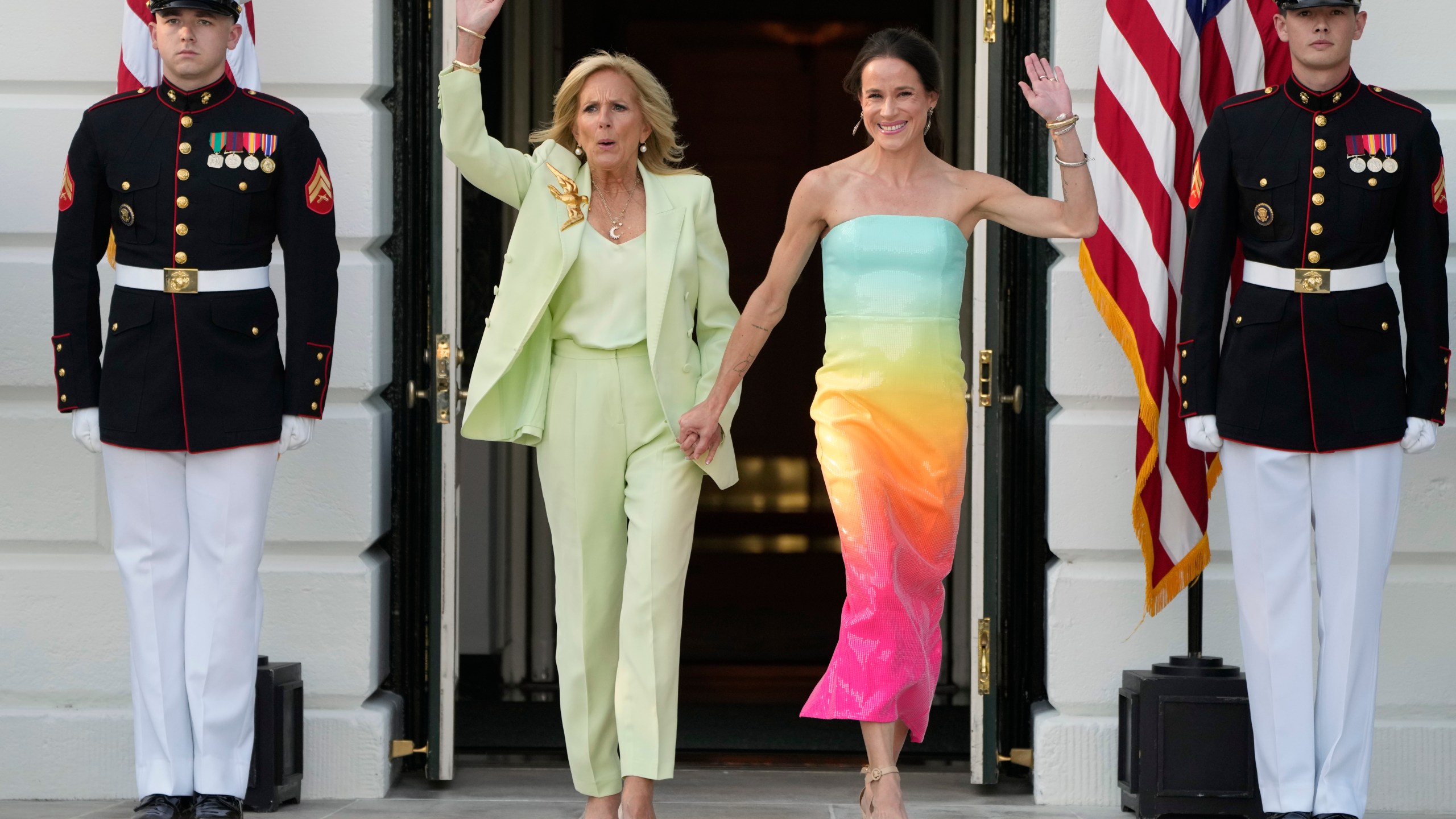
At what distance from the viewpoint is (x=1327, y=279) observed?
3770mm

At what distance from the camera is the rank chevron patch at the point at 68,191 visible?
391 centimetres

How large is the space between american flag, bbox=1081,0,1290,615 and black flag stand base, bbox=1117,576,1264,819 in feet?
0.81

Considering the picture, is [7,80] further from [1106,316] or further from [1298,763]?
[1298,763]

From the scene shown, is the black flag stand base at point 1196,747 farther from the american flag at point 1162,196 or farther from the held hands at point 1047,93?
the held hands at point 1047,93

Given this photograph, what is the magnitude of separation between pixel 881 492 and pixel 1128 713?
1001 millimetres

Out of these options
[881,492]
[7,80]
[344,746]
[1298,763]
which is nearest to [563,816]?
[344,746]

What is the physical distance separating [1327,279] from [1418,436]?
1.32ft

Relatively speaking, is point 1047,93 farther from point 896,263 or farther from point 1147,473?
point 1147,473

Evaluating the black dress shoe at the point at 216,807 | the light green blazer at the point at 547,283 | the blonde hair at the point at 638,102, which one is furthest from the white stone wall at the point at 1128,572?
the black dress shoe at the point at 216,807

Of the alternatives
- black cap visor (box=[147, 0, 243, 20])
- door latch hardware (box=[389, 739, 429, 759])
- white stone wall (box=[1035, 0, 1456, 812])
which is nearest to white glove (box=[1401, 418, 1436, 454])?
white stone wall (box=[1035, 0, 1456, 812])

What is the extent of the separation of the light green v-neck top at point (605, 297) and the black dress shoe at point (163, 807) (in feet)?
4.66

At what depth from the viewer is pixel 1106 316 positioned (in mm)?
4340

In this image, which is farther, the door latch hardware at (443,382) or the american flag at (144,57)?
the door latch hardware at (443,382)

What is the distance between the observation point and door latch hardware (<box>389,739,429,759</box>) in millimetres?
4734
